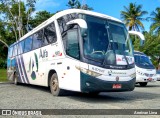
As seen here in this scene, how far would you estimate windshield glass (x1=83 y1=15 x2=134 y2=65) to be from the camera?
10.7 meters

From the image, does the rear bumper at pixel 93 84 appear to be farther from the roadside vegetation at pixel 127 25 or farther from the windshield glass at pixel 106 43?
the roadside vegetation at pixel 127 25

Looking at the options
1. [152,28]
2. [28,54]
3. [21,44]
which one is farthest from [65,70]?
[152,28]

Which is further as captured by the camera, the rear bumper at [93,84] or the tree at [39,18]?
the tree at [39,18]

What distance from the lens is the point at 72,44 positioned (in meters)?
11.2

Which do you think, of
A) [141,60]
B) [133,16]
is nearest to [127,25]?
[133,16]

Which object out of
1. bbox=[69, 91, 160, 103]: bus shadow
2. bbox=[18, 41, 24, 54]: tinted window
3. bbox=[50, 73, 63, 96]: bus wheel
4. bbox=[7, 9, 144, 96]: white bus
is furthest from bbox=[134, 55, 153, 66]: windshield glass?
bbox=[50, 73, 63, 96]: bus wheel

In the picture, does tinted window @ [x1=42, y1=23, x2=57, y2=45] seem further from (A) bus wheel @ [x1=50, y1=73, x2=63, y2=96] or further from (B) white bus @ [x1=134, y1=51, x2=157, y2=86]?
(B) white bus @ [x1=134, y1=51, x2=157, y2=86]

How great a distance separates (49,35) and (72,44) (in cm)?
257

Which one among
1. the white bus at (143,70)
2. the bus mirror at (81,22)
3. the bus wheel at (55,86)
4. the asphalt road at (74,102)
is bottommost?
the asphalt road at (74,102)

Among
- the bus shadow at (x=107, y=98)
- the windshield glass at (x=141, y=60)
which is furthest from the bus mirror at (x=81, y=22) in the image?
the windshield glass at (x=141, y=60)

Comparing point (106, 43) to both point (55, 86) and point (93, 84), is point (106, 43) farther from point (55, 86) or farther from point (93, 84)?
point (55, 86)

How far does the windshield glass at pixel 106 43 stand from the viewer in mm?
10703

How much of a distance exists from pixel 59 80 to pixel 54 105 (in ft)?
7.80

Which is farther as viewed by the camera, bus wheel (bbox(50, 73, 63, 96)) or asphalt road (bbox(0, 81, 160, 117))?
bus wheel (bbox(50, 73, 63, 96))
